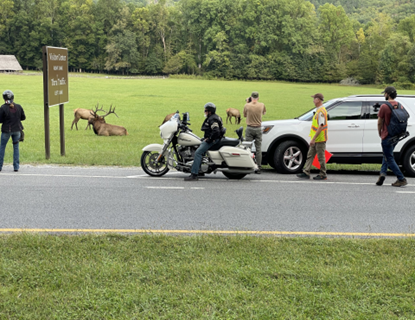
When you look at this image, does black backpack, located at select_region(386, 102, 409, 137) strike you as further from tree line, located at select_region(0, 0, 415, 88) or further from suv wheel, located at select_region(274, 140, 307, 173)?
tree line, located at select_region(0, 0, 415, 88)

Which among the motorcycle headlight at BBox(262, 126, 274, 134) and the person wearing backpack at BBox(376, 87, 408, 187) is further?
the motorcycle headlight at BBox(262, 126, 274, 134)

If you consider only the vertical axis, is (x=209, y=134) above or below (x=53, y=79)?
below

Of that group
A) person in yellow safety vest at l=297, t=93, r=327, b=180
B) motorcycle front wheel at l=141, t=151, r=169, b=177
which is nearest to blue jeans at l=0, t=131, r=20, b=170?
motorcycle front wheel at l=141, t=151, r=169, b=177

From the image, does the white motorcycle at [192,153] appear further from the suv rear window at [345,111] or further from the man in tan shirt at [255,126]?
the suv rear window at [345,111]

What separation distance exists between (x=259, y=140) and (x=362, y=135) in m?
2.65

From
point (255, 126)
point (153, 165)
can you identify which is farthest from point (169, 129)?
point (255, 126)

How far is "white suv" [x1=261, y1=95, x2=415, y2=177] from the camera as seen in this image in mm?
12500

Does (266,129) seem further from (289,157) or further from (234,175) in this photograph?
(234,175)

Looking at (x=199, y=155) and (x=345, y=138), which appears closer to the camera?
(x=199, y=155)

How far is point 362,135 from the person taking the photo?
41.2ft

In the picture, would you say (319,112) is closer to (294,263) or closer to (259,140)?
(259,140)

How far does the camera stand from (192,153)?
37.3 ft

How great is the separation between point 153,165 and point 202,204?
3279 millimetres

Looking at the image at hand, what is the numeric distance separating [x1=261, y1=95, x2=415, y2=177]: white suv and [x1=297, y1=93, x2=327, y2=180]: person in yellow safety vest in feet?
3.23
